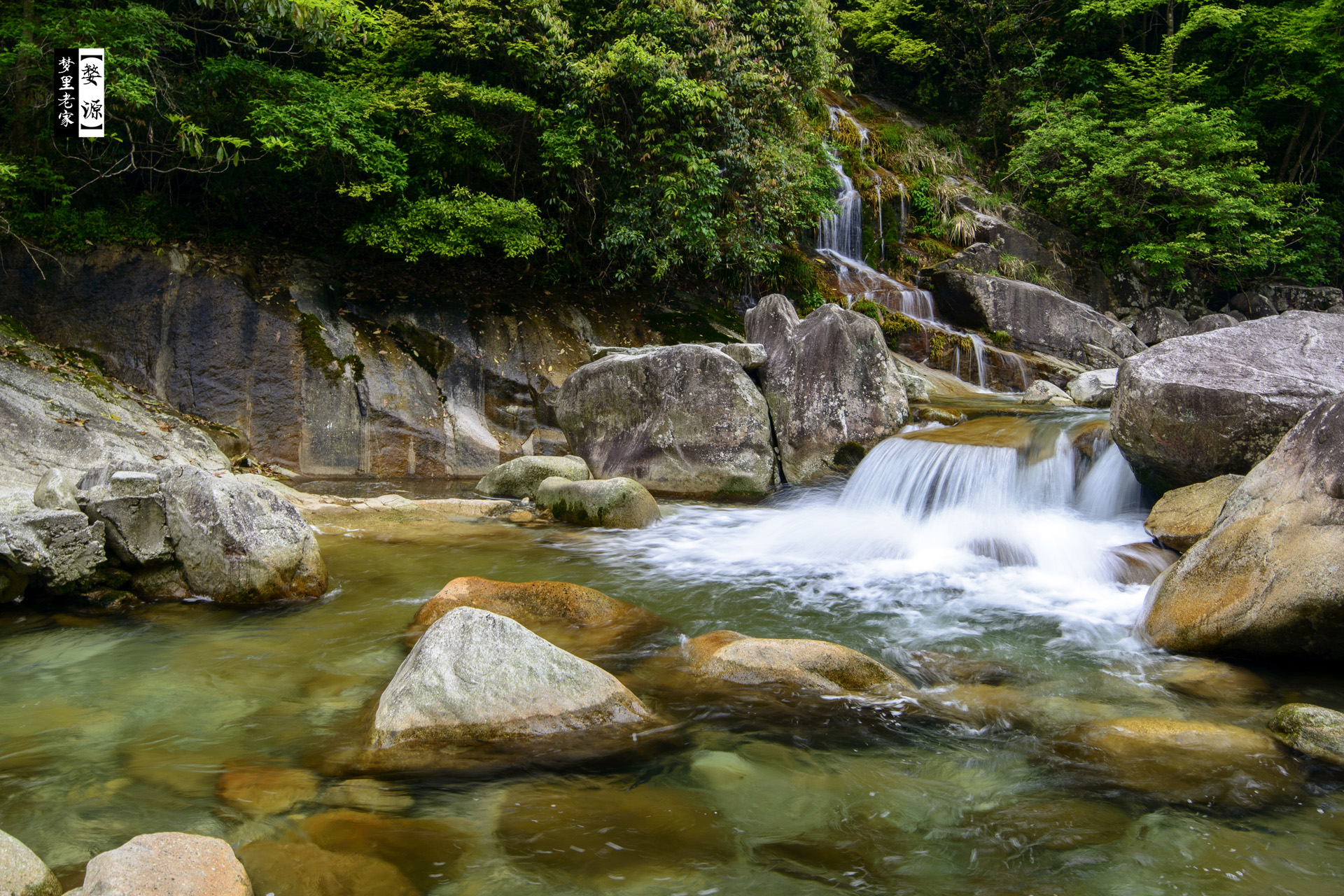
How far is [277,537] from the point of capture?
595 centimetres

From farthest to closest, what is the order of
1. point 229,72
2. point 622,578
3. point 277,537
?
point 229,72
point 622,578
point 277,537

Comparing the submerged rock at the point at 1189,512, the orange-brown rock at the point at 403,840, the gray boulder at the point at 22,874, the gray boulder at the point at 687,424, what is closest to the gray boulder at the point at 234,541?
the orange-brown rock at the point at 403,840

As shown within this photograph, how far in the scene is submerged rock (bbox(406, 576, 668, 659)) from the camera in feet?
17.1

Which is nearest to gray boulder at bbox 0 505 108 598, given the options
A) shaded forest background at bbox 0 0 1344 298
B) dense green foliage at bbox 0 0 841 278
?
shaded forest background at bbox 0 0 1344 298

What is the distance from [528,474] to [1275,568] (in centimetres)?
811

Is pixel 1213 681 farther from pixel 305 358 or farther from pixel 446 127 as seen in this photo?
pixel 305 358

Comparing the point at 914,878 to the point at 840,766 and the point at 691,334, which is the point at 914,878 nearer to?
the point at 840,766

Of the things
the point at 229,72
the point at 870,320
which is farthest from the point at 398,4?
the point at 870,320

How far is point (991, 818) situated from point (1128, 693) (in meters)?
1.80

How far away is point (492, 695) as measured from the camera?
12.1ft

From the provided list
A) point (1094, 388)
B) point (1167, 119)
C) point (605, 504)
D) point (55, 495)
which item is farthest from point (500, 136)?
point (1167, 119)

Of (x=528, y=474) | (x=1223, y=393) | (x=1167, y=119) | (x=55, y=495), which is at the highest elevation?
(x=1167, y=119)

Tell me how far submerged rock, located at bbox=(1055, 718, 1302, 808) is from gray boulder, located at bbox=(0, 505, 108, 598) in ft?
22.0

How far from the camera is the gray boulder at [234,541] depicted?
5750mm
